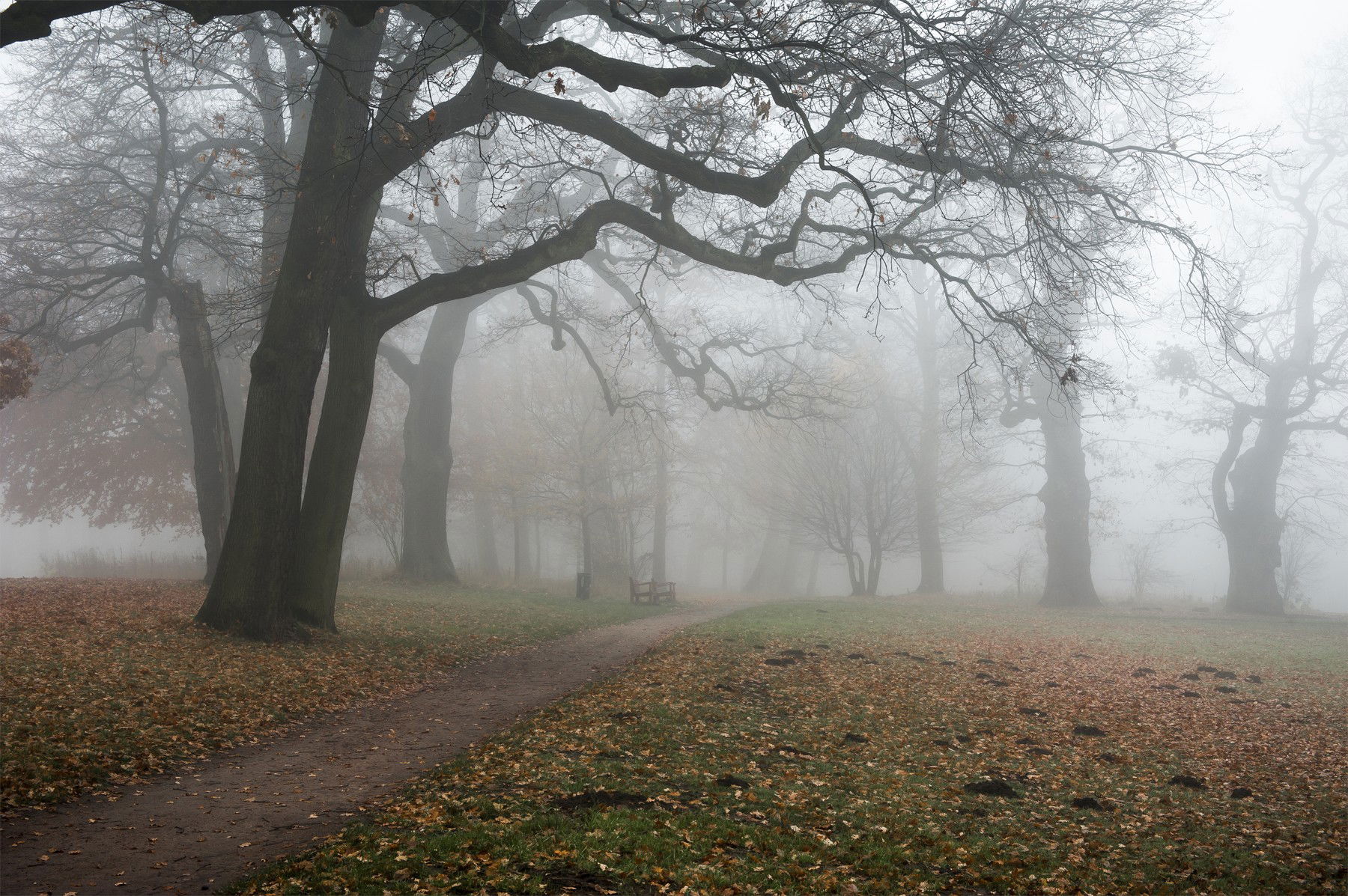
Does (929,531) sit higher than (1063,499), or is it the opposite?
(1063,499)

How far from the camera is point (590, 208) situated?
12109 millimetres

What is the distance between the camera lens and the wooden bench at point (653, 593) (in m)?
23.4

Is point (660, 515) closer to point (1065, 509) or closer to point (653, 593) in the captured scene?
point (653, 593)

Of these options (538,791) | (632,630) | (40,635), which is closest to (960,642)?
(632,630)

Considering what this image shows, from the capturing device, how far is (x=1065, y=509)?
1043 inches

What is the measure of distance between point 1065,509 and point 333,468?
891 inches

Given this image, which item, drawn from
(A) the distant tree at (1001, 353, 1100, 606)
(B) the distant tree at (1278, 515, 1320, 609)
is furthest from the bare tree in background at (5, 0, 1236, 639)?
(B) the distant tree at (1278, 515, 1320, 609)

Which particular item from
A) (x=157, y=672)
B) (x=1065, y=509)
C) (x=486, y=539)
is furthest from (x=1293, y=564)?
(x=157, y=672)

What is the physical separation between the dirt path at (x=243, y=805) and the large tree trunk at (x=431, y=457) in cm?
1335

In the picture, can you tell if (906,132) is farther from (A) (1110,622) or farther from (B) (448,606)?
(A) (1110,622)

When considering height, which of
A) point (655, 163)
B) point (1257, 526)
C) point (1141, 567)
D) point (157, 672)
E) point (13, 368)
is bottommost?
point (1141, 567)

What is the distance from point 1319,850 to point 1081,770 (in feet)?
6.42

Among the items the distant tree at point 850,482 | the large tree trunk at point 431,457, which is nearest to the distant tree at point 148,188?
the large tree trunk at point 431,457

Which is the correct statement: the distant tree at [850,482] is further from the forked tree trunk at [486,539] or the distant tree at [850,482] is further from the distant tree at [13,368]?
the distant tree at [13,368]
